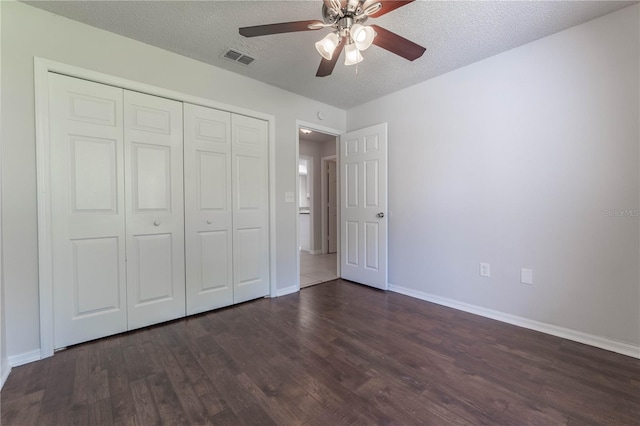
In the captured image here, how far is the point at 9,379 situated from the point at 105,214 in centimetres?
113

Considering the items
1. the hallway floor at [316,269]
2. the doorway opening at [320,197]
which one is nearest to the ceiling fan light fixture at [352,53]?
the hallway floor at [316,269]

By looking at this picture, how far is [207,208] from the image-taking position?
2605mm

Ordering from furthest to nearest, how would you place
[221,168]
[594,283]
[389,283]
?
[389,283] → [221,168] → [594,283]

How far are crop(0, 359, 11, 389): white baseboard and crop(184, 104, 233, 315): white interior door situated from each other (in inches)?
43.6

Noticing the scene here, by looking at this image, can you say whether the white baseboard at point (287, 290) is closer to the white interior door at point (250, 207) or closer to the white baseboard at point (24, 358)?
the white interior door at point (250, 207)

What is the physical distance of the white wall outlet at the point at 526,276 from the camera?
7.49 ft

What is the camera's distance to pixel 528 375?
165 centimetres

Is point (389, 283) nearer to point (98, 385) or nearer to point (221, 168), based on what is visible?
point (221, 168)

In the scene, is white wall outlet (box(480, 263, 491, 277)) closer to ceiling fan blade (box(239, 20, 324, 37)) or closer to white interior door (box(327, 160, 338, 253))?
ceiling fan blade (box(239, 20, 324, 37))

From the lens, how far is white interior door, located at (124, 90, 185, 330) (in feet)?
7.23

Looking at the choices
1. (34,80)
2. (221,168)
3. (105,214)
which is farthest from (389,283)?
(34,80)

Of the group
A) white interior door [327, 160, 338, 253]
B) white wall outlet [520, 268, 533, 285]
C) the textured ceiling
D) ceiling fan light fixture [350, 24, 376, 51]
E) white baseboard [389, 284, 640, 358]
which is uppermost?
the textured ceiling

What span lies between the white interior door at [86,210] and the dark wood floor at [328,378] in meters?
0.23

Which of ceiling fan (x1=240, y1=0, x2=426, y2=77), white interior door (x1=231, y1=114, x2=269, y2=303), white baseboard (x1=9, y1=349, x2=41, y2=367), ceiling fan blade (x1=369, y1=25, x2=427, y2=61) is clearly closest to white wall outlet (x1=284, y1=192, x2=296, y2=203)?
white interior door (x1=231, y1=114, x2=269, y2=303)
